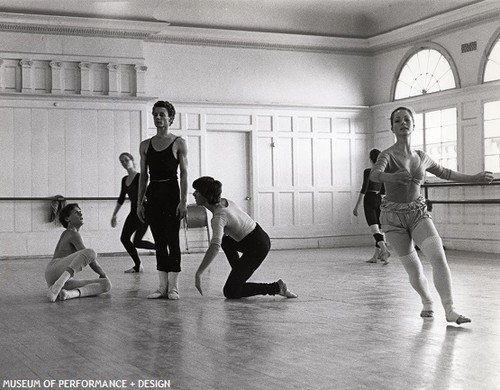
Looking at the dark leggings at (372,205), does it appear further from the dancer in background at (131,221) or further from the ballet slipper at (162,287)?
the ballet slipper at (162,287)

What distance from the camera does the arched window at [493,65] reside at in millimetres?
12195

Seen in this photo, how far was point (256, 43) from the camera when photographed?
566 inches

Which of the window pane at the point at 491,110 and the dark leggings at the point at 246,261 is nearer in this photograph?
the dark leggings at the point at 246,261

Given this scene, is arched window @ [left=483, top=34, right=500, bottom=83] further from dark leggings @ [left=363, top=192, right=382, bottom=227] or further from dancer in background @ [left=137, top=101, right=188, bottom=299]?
dancer in background @ [left=137, top=101, right=188, bottom=299]

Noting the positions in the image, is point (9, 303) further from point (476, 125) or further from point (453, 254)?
point (476, 125)

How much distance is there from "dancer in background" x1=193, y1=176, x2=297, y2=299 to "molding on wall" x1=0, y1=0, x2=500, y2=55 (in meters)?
7.21

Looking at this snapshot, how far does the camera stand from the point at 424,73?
14.0 meters

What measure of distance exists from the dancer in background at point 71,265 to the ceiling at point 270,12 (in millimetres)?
6834

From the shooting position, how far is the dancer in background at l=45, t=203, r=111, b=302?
6.73 meters

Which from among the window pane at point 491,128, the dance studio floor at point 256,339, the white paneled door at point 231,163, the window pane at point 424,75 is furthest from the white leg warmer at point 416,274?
the white paneled door at point 231,163

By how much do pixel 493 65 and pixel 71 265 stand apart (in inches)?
317

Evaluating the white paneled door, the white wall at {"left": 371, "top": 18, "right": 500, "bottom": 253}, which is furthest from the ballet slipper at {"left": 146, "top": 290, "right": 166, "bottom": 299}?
the white paneled door

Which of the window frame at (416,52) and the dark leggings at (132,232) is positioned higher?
the window frame at (416,52)

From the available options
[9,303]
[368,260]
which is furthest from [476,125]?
[9,303]
